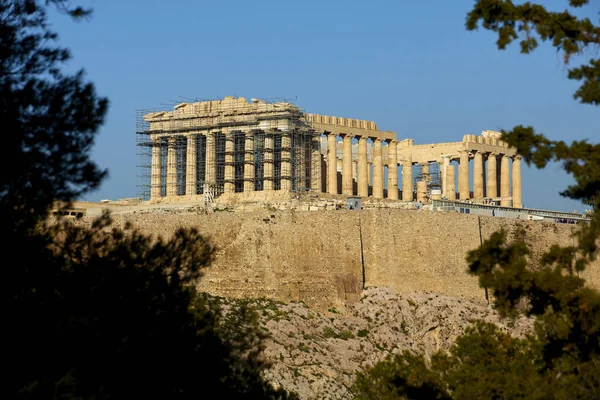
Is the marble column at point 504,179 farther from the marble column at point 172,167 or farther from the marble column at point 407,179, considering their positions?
the marble column at point 172,167

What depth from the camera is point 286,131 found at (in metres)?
52.6

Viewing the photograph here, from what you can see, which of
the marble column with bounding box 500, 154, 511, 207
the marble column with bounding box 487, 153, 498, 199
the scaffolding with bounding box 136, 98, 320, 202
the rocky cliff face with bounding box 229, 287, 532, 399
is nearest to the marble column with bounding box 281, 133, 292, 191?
the scaffolding with bounding box 136, 98, 320, 202

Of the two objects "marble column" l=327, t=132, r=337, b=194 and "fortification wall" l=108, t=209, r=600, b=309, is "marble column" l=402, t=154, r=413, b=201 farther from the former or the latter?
"fortification wall" l=108, t=209, r=600, b=309

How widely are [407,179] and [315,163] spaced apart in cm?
500

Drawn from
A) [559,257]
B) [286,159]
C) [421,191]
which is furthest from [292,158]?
[559,257]

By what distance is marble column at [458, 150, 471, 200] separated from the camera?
187 feet

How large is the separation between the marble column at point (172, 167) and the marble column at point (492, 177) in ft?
45.6

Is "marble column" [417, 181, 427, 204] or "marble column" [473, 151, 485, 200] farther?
"marble column" [417, 181, 427, 204]

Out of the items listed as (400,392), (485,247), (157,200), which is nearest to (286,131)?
(157,200)

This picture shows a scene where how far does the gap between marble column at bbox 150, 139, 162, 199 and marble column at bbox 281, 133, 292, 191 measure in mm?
6620

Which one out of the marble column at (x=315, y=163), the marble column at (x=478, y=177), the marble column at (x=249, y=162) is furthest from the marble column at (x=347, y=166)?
the marble column at (x=478, y=177)

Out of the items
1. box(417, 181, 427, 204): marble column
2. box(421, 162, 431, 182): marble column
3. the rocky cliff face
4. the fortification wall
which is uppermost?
box(421, 162, 431, 182): marble column

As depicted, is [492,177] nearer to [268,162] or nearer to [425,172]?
[425,172]

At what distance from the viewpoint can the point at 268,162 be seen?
5294 centimetres
